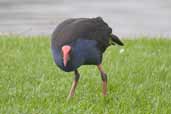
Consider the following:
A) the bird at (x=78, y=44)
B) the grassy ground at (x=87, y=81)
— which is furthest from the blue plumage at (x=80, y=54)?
the grassy ground at (x=87, y=81)

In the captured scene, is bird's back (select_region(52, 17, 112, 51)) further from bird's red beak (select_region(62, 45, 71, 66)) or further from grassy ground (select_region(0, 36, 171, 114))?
grassy ground (select_region(0, 36, 171, 114))

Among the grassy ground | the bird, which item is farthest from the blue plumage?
the grassy ground

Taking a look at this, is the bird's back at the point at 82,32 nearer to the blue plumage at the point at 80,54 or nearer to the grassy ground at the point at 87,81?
the blue plumage at the point at 80,54

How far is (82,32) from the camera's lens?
673cm

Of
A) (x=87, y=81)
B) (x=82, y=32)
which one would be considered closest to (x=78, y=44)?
(x=82, y=32)

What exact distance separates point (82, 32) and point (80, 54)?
0.30 m

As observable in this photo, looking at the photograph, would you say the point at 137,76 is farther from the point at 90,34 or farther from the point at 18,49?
the point at 18,49

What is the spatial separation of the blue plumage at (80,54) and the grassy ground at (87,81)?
43 cm

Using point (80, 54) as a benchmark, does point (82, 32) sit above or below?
above

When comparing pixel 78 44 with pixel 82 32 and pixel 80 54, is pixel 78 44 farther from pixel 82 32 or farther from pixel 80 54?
pixel 82 32

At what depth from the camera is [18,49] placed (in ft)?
31.3

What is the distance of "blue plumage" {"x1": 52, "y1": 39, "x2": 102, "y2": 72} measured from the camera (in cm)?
646

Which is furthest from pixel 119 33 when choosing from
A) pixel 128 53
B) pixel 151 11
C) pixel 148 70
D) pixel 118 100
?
pixel 118 100

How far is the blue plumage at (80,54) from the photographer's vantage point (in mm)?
6457
